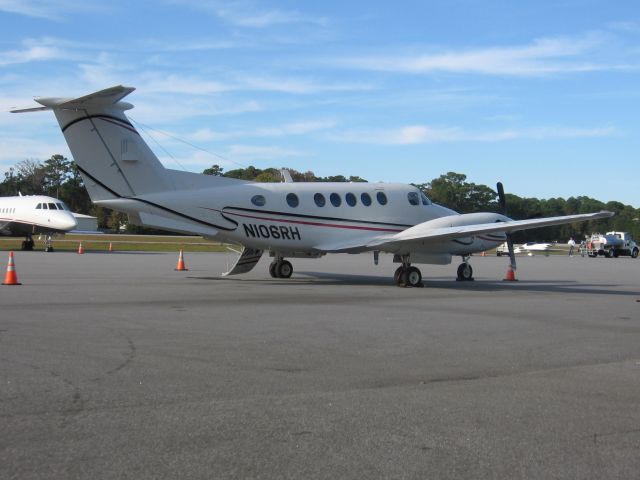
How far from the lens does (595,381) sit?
797 centimetres

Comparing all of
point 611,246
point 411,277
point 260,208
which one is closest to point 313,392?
point 260,208

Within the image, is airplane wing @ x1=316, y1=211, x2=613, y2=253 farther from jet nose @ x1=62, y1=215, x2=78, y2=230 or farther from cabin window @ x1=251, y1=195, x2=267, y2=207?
jet nose @ x1=62, y1=215, x2=78, y2=230

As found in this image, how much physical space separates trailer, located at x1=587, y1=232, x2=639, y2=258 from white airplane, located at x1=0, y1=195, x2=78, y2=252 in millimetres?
43290

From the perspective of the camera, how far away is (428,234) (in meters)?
20.8

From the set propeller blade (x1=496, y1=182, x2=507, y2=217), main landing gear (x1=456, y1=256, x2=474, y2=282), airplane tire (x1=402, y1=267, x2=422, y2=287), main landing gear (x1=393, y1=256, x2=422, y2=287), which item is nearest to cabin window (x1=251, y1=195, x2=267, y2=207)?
main landing gear (x1=393, y1=256, x2=422, y2=287)

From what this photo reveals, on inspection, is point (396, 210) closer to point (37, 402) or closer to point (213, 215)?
point (213, 215)

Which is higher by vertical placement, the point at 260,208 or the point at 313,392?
the point at 260,208

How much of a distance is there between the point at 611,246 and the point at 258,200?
4912cm

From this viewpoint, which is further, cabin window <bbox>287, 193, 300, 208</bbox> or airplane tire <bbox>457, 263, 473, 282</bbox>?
airplane tire <bbox>457, 263, 473, 282</bbox>

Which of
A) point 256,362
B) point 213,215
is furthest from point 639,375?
point 213,215

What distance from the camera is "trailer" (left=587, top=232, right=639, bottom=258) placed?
6181cm

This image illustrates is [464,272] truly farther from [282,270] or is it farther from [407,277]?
[282,270]

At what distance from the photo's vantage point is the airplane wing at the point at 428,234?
20.2m

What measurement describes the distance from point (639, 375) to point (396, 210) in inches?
599
